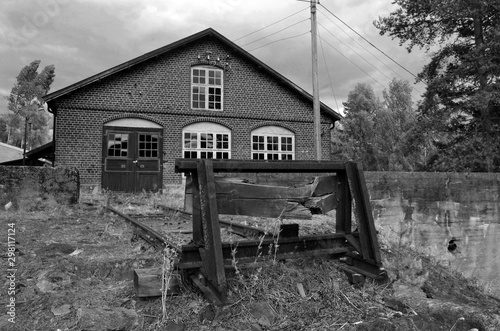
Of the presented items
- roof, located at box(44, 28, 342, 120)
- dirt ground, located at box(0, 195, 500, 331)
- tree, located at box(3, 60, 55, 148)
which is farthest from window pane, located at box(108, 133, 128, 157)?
tree, located at box(3, 60, 55, 148)

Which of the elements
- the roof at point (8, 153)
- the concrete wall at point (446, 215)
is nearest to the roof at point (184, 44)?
the concrete wall at point (446, 215)

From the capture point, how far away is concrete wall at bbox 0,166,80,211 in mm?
7734

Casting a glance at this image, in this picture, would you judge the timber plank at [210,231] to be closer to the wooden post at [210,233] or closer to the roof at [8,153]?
the wooden post at [210,233]

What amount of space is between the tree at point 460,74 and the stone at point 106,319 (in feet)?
50.6

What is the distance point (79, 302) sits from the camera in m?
2.88

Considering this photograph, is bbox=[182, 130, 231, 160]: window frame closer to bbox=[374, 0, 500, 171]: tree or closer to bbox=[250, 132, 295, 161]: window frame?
bbox=[250, 132, 295, 161]: window frame

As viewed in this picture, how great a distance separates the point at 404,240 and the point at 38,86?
43.5m

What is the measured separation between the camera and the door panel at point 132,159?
15836mm

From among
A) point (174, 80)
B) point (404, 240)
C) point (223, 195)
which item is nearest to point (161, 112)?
point (174, 80)

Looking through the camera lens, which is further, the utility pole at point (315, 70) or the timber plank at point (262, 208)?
the utility pole at point (315, 70)

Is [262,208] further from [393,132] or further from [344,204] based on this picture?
[393,132]

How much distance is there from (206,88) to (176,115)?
1.97 metres

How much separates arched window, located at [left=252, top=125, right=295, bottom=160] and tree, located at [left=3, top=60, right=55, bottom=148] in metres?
23.8

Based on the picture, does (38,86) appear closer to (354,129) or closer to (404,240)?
(354,129)
